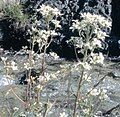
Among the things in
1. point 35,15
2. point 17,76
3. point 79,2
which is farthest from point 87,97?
point 79,2

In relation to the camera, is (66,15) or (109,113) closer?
(109,113)

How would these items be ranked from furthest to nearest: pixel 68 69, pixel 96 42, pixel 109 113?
pixel 109 113 → pixel 68 69 → pixel 96 42

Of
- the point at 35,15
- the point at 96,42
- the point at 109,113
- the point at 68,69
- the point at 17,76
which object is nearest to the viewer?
the point at 96,42

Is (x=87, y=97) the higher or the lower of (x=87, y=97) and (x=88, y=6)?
the lower

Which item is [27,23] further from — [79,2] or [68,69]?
[68,69]

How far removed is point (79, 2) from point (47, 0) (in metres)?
0.55

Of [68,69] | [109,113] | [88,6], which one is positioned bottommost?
[109,113]

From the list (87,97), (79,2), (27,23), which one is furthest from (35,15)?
(87,97)

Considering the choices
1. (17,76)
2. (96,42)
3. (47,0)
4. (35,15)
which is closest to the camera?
(96,42)

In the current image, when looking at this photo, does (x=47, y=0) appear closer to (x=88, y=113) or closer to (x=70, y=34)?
(x=70, y=34)

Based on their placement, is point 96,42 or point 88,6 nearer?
point 96,42

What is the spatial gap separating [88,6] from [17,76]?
90.9 inches

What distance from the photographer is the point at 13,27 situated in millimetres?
8492

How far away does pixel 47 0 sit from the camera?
28.2ft
